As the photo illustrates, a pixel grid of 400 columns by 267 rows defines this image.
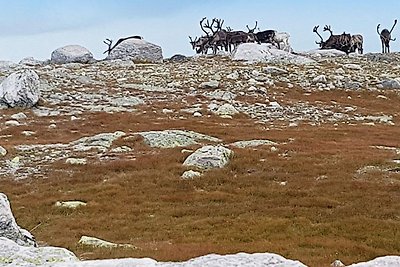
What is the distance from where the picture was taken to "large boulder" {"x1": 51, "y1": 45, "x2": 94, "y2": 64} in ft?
280

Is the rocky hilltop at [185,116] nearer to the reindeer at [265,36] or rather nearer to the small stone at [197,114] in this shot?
the small stone at [197,114]

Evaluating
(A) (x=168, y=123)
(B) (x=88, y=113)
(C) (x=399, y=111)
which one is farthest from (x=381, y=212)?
(C) (x=399, y=111)

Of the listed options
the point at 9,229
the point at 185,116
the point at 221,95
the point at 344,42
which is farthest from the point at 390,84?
the point at 9,229

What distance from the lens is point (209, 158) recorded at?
26.5 m

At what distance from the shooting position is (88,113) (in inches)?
1759

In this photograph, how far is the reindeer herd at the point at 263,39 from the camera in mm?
91688

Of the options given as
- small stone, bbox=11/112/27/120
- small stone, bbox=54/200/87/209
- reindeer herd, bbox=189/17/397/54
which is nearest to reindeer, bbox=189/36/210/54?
reindeer herd, bbox=189/17/397/54

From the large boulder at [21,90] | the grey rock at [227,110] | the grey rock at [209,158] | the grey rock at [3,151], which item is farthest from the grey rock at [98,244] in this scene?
the large boulder at [21,90]

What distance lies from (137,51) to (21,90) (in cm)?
4025

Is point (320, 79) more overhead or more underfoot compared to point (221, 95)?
more overhead

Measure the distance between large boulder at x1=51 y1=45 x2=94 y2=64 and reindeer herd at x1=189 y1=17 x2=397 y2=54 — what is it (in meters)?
19.1

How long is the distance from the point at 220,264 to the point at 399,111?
159 feet

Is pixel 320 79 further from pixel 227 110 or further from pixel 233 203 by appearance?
pixel 233 203

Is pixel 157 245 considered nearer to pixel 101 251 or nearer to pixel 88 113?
pixel 101 251
